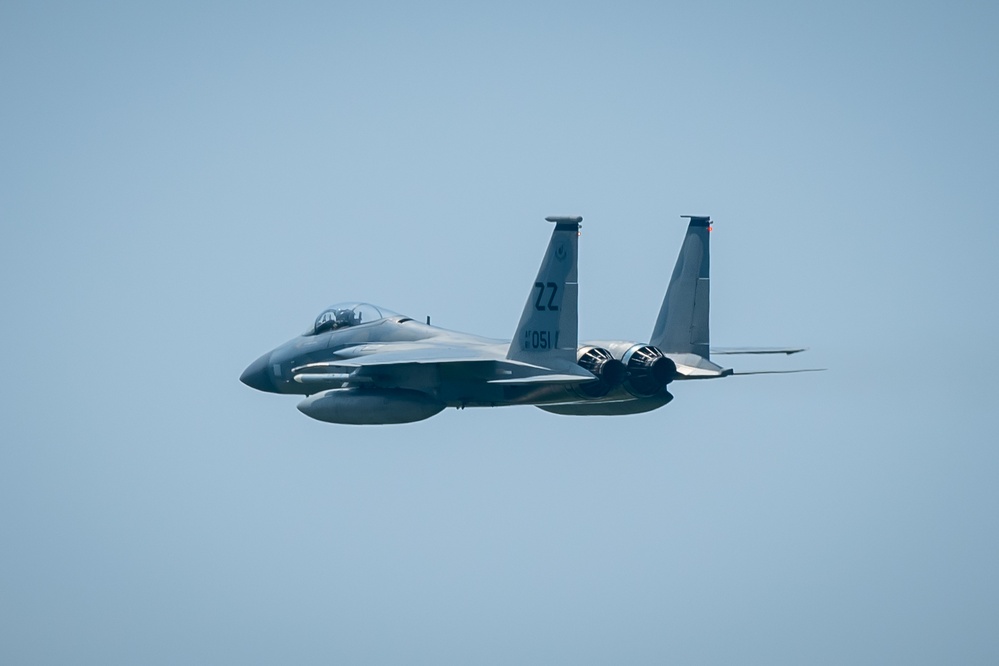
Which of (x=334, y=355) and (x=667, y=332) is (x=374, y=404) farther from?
(x=667, y=332)

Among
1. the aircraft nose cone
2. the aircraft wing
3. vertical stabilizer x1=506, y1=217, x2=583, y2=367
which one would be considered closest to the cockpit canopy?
the aircraft nose cone

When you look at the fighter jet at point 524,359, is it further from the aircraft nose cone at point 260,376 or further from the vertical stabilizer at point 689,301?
the aircraft nose cone at point 260,376

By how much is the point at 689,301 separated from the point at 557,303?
499 centimetres

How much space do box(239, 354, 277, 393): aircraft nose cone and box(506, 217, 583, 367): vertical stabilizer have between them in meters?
9.14

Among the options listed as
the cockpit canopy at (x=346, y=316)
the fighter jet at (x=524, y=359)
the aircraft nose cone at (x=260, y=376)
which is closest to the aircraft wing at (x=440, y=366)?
the fighter jet at (x=524, y=359)

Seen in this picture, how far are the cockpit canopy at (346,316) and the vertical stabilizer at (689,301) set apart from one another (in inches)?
256

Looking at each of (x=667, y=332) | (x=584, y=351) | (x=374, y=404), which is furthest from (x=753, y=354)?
(x=374, y=404)

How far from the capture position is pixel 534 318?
133ft

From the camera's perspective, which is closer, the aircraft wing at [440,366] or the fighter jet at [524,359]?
the aircraft wing at [440,366]

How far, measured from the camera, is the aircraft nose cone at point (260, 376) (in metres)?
47.3

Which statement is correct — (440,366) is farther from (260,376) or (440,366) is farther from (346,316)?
(260,376)

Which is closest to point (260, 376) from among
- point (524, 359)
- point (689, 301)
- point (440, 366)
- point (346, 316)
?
point (346, 316)

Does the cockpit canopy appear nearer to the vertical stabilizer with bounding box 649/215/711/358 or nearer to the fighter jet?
the fighter jet

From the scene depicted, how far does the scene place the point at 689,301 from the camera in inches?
1748
